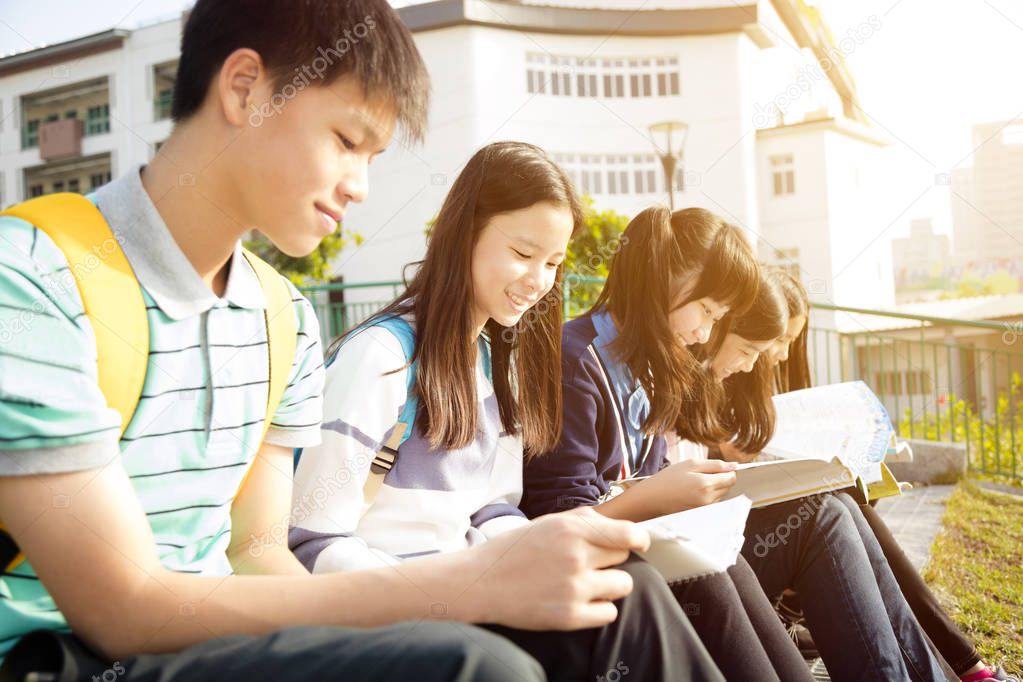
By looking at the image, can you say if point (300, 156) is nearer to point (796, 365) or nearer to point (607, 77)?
point (796, 365)

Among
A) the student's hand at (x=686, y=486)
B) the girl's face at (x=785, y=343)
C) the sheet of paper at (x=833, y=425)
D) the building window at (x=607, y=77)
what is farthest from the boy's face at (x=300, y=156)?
the building window at (x=607, y=77)

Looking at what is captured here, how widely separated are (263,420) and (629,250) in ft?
5.10

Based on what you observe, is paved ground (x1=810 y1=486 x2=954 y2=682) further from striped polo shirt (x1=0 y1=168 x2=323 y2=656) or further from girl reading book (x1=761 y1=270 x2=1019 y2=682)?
striped polo shirt (x1=0 y1=168 x2=323 y2=656)

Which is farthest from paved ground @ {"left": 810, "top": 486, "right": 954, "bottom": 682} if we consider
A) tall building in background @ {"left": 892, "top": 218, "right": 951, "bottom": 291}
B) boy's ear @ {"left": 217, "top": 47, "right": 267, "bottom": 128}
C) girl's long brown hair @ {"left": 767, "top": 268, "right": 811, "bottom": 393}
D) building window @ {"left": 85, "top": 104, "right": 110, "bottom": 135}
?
tall building in background @ {"left": 892, "top": 218, "right": 951, "bottom": 291}

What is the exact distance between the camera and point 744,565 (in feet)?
5.13

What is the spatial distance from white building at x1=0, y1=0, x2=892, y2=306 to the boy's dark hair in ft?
54.3

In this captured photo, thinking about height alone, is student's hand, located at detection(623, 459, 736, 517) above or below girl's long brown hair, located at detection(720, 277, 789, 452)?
below

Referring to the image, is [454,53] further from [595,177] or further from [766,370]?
[766,370]

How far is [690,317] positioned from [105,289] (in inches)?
70.4

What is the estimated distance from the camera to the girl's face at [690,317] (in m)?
2.47

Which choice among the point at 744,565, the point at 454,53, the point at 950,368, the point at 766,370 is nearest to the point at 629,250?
the point at 766,370

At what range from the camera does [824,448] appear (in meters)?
2.66

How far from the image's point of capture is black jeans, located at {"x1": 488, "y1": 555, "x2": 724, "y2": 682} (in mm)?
990

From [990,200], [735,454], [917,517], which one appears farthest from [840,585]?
[990,200]
